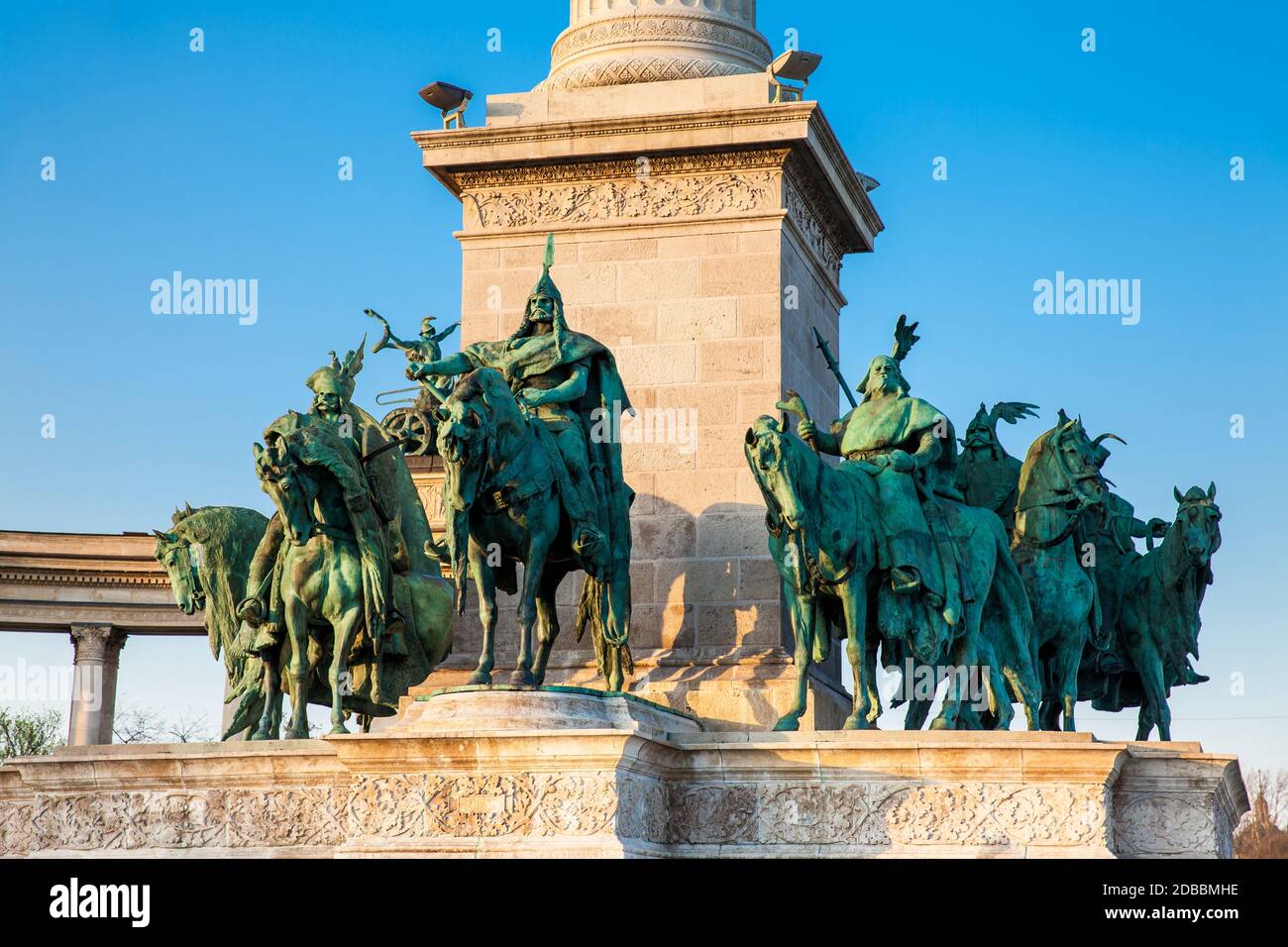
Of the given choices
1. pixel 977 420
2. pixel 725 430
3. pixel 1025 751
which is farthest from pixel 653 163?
pixel 1025 751

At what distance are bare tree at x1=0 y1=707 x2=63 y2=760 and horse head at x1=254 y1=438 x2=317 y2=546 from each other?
42288mm

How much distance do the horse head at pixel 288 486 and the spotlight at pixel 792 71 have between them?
7.60 metres

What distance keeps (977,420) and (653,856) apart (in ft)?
26.2

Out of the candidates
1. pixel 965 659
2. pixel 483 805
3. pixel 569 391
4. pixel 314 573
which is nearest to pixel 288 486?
pixel 314 573

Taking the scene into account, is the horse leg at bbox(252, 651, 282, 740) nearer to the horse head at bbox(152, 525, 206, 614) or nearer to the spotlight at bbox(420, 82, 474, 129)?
the horse head at bbox(152, 525, 206, 614)

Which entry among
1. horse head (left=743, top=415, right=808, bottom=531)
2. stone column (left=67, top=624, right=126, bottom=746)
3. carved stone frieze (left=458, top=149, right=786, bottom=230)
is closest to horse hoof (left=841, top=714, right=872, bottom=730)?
horse head (left=743, top=415, right=808, bottom=531)

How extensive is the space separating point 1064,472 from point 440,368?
735 cm

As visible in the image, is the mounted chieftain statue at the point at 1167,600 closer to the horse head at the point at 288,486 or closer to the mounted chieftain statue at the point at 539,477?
the mounted chieftain statue at the point at 539,477

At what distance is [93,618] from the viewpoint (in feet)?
118

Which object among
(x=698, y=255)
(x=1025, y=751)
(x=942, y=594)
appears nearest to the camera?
(x=1025, y=751)

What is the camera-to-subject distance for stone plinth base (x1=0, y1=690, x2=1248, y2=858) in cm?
1844

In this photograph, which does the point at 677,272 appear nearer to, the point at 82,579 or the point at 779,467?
the point at 779,467
